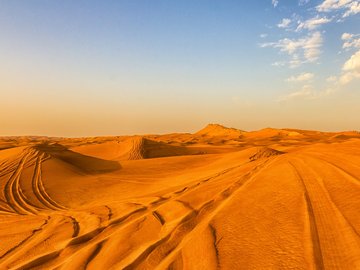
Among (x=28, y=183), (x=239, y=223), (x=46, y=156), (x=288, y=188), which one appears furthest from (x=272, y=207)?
(x=46, y=156)

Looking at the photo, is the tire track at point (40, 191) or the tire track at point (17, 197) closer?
the tire track at point (17, 197)

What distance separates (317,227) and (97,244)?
3.11 metres

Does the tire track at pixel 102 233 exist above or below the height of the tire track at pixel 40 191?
above

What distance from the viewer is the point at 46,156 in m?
18.5

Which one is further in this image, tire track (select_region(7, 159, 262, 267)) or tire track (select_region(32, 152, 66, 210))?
tire track (select_region(32, 152, 66, 210))

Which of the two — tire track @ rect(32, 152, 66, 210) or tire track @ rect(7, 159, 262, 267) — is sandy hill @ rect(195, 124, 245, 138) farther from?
tire track @ rect(7, 159, 262, 267)

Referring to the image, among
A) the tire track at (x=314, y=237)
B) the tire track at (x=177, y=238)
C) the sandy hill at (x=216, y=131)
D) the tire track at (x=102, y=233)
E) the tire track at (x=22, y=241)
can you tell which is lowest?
the tire track at (x=22, y=241)

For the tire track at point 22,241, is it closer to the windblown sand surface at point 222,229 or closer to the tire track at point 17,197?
the windblown sand surface at point 222,229

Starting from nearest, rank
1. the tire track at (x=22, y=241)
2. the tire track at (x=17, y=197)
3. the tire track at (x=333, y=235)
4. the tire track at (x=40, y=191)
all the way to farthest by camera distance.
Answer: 1. the tire track at (x=333, y=235)
2. the tire track at (x=22, y=241)
3. the tire track at (x=17, y=197)
4. the tire track at (x=40, y=191)

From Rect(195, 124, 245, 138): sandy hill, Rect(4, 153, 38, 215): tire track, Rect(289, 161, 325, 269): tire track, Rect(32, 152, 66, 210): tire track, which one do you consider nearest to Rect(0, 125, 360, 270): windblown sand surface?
Rect(289, 161, 325, 269): tire track

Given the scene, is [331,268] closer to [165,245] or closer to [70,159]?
[165,245]

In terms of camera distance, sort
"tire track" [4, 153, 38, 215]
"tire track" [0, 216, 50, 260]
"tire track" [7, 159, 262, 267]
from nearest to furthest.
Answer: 1. "tire track" [7, 159, 262, 267]
2. "tire track" [0, 216, 50, 260]
3. "tire track" [4, 153, 38, 215]

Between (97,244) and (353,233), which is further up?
(353,233)

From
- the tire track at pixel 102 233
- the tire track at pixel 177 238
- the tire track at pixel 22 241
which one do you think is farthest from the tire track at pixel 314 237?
the tire track at pixel 22 241
